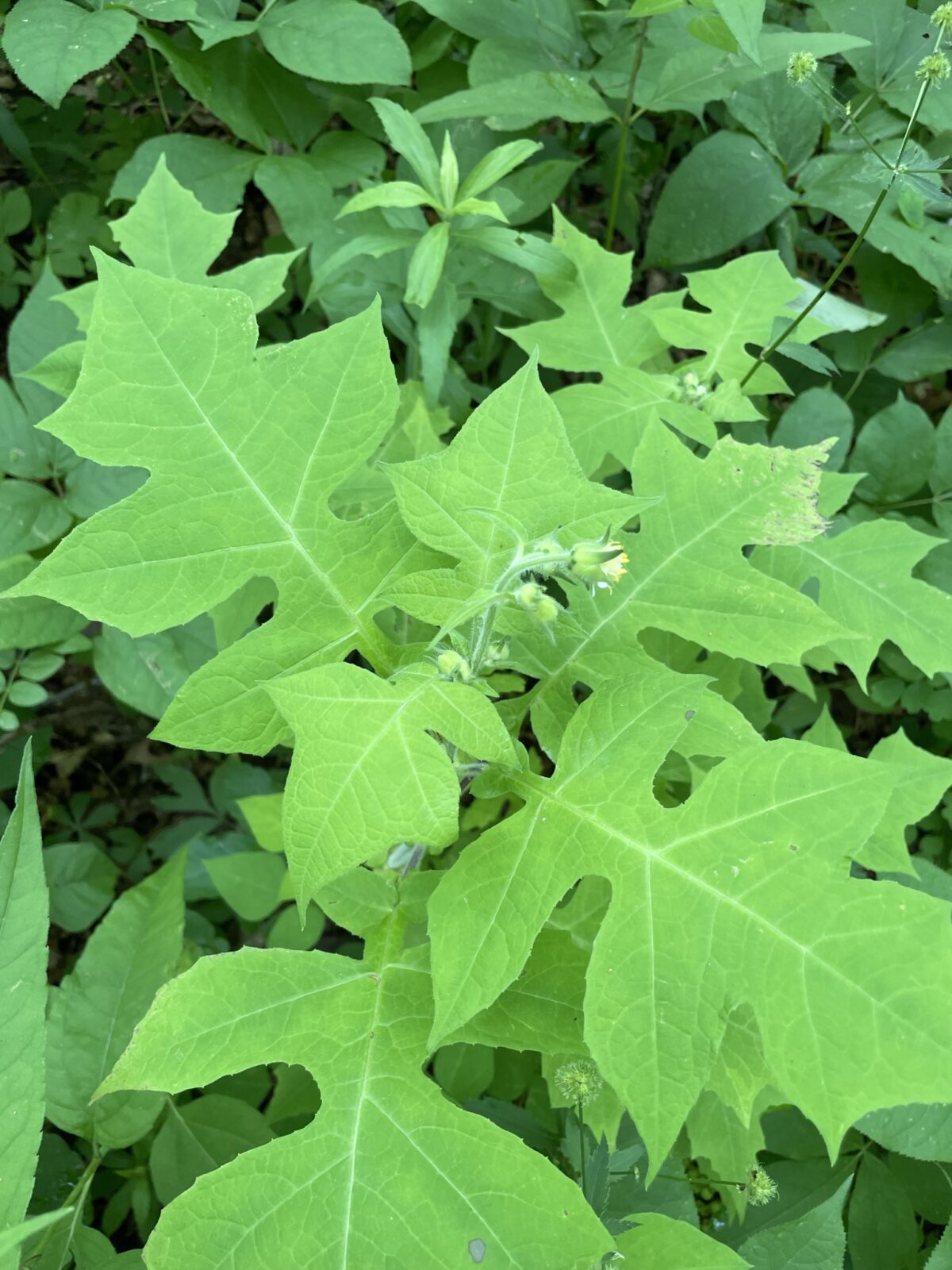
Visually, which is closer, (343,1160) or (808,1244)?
(343,1160)

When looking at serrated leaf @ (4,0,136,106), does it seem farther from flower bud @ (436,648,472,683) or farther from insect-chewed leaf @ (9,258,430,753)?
flower bud @ (436,648,472,683)

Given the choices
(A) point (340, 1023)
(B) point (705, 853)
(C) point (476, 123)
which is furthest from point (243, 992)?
(C) point (476, 123)

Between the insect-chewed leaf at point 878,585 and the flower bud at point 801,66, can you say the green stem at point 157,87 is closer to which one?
the flower bud at point 801,66

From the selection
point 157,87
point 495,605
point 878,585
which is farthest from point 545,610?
point 157,87

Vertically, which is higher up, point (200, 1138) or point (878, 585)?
point (878, 585)

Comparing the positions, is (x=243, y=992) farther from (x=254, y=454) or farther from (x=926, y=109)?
(x=926, y=109)

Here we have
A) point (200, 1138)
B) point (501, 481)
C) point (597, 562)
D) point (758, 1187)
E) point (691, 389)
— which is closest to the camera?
point (597, 562)

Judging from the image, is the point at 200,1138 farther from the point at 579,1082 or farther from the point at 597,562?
the point at 597,562

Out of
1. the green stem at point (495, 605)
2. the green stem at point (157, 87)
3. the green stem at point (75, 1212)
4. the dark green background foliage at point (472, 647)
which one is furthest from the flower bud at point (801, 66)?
the green stem at point (75, 1212)
